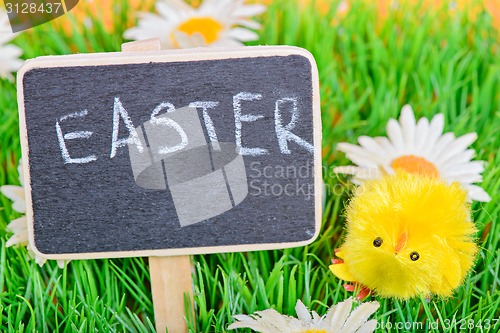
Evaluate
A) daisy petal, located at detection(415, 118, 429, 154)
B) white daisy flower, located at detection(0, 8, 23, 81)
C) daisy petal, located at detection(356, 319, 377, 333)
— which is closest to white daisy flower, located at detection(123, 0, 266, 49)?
white daisy flower, located at detection(0, 8, 23, 81)

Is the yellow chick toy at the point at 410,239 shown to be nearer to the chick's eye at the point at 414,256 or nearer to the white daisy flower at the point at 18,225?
the chick's eye at the point at 414,256

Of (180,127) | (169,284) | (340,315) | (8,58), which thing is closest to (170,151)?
(180,127)

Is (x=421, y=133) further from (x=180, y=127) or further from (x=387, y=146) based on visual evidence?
(x=180, y=127)

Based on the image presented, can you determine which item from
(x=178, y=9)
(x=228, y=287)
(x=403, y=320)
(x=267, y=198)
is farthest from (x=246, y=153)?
(x=178, y=9)

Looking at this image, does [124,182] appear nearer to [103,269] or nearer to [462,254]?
[103,269]

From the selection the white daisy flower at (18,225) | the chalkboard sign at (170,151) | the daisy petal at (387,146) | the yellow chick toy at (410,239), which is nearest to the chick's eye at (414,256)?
the yellow chick toy at (410,239)
